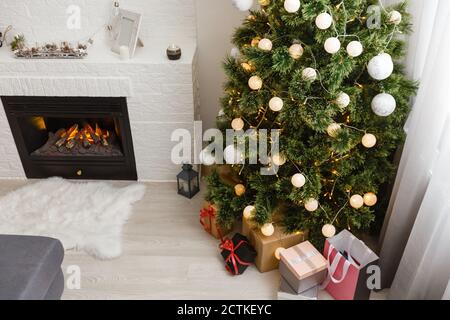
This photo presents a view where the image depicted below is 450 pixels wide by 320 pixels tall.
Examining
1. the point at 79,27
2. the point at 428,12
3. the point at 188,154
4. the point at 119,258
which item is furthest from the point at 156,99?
the point at 428,12

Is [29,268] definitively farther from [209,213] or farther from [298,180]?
[298,180]

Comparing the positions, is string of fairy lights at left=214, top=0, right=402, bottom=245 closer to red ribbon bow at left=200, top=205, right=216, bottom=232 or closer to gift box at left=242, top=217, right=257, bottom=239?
gift box at left=242, top=217, right=257, bottom=239

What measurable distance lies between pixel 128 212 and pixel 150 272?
1.58ft

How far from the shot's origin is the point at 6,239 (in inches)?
70.4

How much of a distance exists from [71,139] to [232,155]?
4.38ft

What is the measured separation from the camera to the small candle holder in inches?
96.7

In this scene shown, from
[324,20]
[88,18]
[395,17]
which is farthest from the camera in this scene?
[88,18]

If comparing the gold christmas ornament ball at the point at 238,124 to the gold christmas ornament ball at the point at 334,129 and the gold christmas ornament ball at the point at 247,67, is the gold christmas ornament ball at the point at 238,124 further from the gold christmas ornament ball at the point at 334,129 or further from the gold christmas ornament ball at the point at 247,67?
the gold christmas ornament ball at the point at 334,129

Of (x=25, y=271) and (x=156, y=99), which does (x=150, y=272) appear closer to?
(x=25, y=271)

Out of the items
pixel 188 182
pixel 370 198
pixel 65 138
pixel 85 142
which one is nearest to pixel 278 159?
pixel 370 198

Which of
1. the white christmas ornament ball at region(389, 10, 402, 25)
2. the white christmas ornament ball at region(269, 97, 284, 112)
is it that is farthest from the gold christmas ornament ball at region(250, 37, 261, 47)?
the white christmas ornament ball at region(389, 10, 402, 25)

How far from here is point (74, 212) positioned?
256 cm

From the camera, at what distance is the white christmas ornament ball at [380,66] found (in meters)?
1.66
